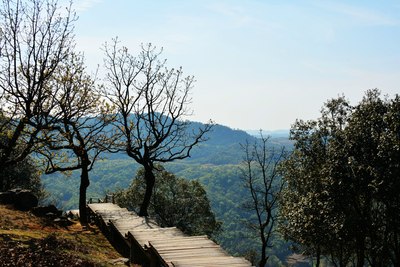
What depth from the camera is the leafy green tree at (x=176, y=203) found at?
193 feet

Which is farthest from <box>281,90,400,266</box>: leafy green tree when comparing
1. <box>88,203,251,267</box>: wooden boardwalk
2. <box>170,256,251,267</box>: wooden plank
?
<box>170,256,251,267</box>: wooden plank

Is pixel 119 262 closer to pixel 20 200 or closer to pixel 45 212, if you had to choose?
pixel 45 212

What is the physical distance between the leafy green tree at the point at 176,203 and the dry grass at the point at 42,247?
101 ft

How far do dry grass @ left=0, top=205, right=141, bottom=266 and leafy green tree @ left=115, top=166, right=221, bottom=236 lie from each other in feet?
101

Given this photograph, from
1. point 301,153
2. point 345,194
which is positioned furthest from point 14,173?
point 345,194

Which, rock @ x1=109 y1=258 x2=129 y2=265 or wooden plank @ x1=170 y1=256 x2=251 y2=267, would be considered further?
rock @ x1=109 y1=258 x2=129 y2=265

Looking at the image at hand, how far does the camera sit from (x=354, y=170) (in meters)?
29.4

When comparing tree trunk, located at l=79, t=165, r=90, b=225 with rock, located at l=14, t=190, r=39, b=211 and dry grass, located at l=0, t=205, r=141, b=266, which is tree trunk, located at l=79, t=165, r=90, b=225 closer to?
rock, located at l=14, t=190, r=39, b=211

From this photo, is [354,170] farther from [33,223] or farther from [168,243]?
[33,223]

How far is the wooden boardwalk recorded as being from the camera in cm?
1452

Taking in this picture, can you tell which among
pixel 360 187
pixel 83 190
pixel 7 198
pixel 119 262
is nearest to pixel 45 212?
pixel 83 190

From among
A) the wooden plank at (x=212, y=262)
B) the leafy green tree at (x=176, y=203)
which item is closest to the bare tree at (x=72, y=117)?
the wooden plank at (x=212, y=262)

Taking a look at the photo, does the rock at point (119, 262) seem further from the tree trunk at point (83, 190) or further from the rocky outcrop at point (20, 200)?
the rocky outcrop at point (20, 200)

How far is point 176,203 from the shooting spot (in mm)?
59750
